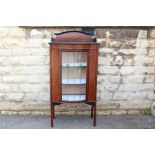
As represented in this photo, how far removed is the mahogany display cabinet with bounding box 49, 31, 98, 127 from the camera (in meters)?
3.21

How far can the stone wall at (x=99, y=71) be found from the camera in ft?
11.9

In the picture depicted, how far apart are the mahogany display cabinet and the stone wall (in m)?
0.41

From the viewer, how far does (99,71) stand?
148 inches

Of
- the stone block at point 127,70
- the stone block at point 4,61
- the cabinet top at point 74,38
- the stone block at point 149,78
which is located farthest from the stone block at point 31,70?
the stone block at point 149,78

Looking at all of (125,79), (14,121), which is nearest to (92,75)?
(125,79)

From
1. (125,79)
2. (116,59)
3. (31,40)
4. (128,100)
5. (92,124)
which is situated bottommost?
(92,124)

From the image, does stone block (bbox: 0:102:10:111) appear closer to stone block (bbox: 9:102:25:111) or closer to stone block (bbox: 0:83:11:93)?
stone block (bbox: 9:102:25:111)

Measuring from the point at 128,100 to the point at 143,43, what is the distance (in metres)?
0.86

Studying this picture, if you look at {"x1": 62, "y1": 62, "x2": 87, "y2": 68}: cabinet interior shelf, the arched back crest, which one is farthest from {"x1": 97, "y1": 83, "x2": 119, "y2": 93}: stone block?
the arched back crest

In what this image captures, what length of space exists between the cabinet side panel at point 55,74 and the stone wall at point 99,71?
45 centimetres

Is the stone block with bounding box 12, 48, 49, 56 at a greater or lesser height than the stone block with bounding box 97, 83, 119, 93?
greater

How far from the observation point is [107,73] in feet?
Result: 12.4
